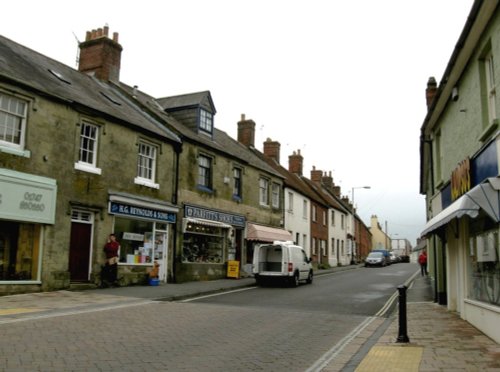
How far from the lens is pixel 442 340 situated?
9.13 meters

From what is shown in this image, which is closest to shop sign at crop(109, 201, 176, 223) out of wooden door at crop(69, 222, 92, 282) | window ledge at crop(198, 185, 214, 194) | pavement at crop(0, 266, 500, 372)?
wooden door at crop(69, 222, 92, 282)

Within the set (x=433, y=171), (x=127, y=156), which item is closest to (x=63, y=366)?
(x=127, y=156)

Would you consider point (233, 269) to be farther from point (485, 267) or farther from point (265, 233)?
point (485, 267)

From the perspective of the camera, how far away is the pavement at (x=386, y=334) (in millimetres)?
7242

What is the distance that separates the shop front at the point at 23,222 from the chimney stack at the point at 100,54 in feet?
31.1

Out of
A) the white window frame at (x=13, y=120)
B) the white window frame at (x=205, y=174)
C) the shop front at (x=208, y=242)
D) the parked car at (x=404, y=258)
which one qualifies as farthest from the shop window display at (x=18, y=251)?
the parked car at (x=404, y=258)

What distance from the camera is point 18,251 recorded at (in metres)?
14.8

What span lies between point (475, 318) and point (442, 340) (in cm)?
199

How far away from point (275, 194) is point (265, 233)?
4046mm

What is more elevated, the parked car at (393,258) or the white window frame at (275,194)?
the white window frame at (275,194)

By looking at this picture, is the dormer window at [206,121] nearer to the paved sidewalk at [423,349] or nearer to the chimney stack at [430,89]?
the chimney stack at [430,89]

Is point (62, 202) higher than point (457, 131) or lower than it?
lower

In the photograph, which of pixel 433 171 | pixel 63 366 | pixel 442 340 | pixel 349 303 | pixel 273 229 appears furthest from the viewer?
pixel 273 229

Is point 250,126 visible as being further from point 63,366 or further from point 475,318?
point 63,366
